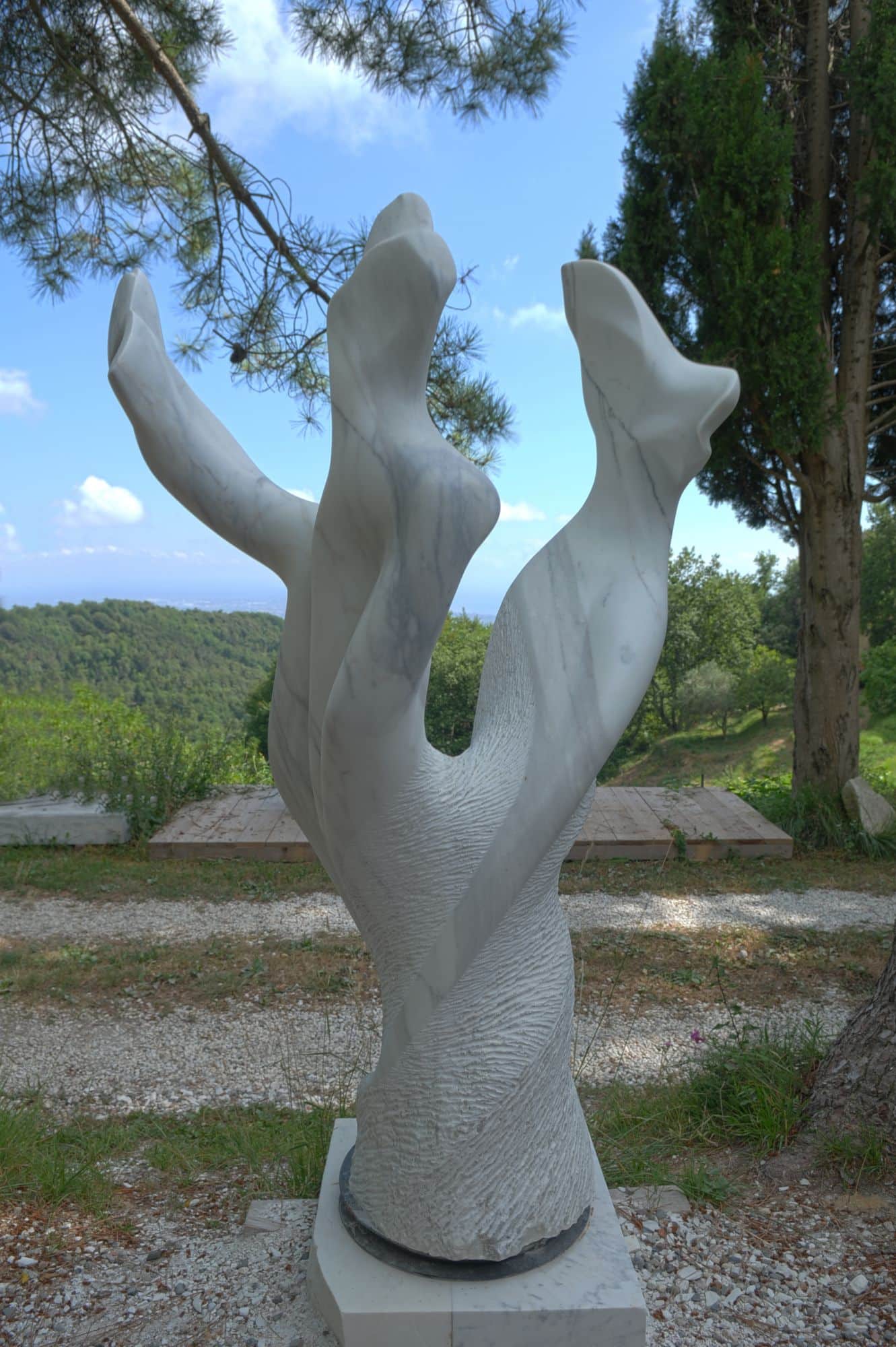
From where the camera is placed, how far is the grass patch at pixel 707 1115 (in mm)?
2539

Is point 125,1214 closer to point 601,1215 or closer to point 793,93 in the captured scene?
point 601,1215

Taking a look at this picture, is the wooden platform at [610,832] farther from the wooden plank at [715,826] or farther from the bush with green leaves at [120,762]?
the bush with green leaves at [120,762]

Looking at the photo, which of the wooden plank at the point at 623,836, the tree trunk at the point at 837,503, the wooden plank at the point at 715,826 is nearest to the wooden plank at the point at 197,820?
the wooden plank at the point at 623,836

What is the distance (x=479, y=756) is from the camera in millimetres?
1886

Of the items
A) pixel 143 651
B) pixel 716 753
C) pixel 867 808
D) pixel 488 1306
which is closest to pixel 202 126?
pixel 488 1306

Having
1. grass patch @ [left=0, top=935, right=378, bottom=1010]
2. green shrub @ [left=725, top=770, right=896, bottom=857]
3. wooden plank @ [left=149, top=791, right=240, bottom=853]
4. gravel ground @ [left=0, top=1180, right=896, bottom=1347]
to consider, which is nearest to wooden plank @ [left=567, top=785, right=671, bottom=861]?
green shrub @ [left=725, top=770, right=896, bottom=857]

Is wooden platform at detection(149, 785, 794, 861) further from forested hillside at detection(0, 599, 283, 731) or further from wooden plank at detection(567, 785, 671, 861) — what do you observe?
forested hillside at detection(0, 599, 283, 731)

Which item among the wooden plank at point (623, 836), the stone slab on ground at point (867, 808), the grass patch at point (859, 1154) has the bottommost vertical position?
the grass patch at point (859, 1154)

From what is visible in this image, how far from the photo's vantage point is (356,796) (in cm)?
177

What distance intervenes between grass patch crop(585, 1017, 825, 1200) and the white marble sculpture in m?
0.68

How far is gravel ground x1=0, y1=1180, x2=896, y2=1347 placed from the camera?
191cm

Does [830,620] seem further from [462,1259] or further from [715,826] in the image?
[462,1259]

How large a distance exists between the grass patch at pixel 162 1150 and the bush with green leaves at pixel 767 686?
684 inches

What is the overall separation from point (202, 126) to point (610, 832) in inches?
180
